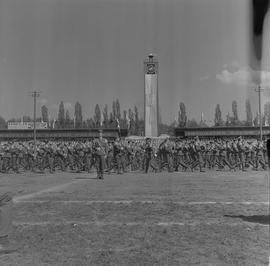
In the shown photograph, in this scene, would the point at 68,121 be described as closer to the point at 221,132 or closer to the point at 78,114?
the point at 78,114

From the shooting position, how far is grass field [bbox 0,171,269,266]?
5.42m

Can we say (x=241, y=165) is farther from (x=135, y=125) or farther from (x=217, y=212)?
(x=135, y=125)

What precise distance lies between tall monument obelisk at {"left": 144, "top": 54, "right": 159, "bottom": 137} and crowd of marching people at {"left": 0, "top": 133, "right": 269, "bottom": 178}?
19461mm

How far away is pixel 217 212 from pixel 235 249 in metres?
2.84

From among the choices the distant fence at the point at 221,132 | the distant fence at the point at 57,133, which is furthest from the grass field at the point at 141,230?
the distant fence at the point at 57,133

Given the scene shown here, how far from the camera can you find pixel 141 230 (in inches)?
274

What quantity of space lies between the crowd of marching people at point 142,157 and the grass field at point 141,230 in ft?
39.1

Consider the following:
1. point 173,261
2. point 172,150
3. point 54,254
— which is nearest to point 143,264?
point 173,261

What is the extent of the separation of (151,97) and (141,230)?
124 feet

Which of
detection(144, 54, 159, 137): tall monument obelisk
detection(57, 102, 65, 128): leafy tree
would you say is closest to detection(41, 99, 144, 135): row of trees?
detection(57, 102, 65, 128): leafy tree

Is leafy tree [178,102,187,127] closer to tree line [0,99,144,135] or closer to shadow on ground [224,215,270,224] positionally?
tree line [0,99,144,135]

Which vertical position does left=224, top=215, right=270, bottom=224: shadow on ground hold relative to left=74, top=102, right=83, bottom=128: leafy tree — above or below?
below

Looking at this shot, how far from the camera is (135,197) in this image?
11.1 m

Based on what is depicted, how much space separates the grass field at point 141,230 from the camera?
5.42 meters
